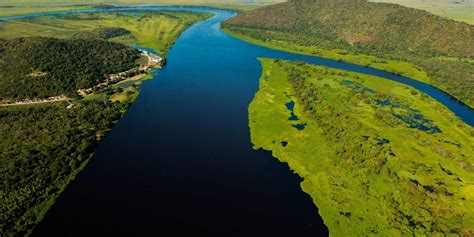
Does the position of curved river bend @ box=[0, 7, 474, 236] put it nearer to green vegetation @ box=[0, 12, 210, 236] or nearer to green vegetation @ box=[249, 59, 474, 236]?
green vegetation @ box=[0, 12, 210, 236]

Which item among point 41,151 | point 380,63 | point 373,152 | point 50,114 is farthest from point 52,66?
point 380,63

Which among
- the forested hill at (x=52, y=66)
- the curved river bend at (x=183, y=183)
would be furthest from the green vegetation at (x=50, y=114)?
the curved river bend at (x=183, y=183)

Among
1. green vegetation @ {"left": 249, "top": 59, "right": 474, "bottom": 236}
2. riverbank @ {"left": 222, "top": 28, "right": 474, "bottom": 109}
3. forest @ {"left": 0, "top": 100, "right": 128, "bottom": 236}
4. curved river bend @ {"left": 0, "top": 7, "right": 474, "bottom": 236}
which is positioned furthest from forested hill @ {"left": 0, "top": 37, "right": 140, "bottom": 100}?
riverbank @ {"left": 222, "top": 28, "right": 474, "bottom": 109}

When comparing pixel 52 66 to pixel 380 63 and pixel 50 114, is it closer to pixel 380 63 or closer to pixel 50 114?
pixel 50 114

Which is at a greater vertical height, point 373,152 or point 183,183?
point 373,152

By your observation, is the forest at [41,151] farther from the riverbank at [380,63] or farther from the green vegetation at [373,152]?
the riverbank at [380,63]
